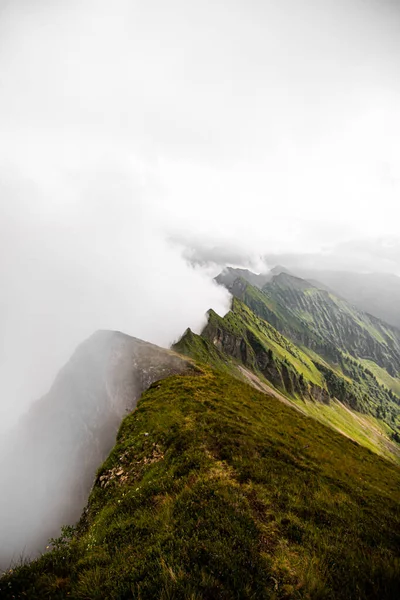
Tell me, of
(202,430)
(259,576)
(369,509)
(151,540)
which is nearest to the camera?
(259,576)

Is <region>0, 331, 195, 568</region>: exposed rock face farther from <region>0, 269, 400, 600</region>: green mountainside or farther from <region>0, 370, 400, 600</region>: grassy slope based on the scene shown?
<region>0, 370, 400, 600</region>: grassy slope

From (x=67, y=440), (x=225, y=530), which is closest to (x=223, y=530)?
(x=225, y=530)

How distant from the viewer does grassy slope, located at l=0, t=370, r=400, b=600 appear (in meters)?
7.39

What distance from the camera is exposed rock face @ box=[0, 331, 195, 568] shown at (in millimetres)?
50062

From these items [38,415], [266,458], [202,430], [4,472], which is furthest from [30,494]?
[266,458]

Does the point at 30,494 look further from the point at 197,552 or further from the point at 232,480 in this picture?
the point at 197,552

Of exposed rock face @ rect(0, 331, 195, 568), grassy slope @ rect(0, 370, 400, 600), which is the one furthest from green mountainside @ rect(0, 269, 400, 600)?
exposed rock face @ rect(0, 331, 195, 568)

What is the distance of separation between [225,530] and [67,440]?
65683mm

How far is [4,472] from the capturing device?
63844 mm

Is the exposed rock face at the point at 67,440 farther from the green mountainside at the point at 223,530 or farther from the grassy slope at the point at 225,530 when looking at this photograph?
the grassy slope at the point at 225,530

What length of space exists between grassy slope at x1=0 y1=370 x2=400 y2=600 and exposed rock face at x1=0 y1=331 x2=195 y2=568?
39170 mm

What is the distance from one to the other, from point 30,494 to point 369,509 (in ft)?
239

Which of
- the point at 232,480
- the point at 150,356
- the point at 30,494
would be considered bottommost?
the point at 30,494

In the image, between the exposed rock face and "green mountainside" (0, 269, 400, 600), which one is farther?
the exposed rock face
